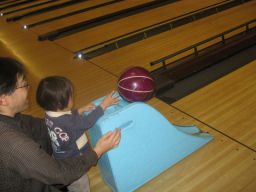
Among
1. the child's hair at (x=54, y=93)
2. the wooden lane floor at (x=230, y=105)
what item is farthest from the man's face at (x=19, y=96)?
the wooden lane floor at (x=230, y=105)

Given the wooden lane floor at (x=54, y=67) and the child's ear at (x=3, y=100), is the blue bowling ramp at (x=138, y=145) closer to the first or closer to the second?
the child's ear at (x=3, y=100)

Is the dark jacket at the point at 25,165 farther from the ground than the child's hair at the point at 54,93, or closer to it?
closer to it

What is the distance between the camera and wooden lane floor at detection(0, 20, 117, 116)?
2.45 m

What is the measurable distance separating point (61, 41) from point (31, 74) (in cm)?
117

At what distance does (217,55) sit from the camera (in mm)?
2529

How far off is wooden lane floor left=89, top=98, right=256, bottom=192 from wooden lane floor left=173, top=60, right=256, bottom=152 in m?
0.11

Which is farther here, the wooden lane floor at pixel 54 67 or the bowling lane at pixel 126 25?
the bowling lane at pixel 126 25

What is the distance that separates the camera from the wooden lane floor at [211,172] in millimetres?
1279

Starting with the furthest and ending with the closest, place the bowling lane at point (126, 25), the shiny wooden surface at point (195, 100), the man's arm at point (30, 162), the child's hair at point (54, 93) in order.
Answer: the bowling lane at point (126, 25) → the shiny wooden surface at point (195, 100) → the child's hair at point (54, 93) → the man's arm at point (30, 162)

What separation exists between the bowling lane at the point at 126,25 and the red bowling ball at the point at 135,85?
2329 millimetres

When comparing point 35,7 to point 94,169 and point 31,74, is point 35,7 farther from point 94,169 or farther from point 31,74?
point 94,169

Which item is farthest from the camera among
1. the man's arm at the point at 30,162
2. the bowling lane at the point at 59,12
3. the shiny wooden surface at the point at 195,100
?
the bowling lane at the point at 59,12

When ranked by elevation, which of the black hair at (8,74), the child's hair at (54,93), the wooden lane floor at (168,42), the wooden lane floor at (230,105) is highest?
the black hair at (8,74)

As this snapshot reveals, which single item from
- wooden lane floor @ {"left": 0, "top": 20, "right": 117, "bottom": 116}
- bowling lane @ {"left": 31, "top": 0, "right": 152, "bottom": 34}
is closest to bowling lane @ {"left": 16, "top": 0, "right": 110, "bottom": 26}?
bowling lane @ {"left": 31, "top": 0, "right": 152, "bottom": 34}
